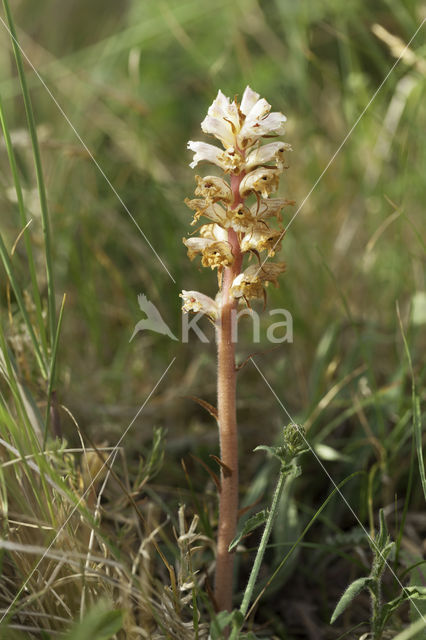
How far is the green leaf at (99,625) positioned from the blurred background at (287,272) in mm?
473

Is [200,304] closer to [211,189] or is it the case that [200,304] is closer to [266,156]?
[211,189]

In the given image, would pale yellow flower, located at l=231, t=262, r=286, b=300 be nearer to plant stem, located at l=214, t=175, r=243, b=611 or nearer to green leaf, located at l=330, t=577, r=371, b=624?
plant stem, located at l=214, t=175, r=243, b=611

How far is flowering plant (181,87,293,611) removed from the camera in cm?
147

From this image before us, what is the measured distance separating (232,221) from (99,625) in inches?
37.4

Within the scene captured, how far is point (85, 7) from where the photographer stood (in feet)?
Answer: 18.6

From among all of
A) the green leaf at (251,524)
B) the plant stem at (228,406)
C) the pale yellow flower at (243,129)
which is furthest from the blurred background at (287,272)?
the pale yellow flower at (243,129)

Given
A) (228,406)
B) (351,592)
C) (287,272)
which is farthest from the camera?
(287,272)

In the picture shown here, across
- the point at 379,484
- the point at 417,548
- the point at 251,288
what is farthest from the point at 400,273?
the point at 251,288

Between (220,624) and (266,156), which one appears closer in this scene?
(220,624)

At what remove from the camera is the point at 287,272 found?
294cm

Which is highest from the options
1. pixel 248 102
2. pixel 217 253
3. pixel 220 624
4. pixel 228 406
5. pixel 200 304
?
pixel 248 102

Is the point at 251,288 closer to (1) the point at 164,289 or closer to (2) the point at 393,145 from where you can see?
(1) the point at 164,289

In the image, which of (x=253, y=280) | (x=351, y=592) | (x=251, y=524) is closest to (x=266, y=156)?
(x=253, y=280)

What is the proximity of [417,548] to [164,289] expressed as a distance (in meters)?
1.56
